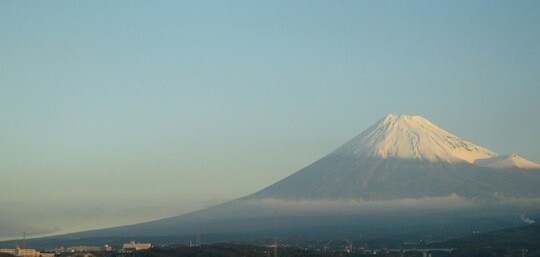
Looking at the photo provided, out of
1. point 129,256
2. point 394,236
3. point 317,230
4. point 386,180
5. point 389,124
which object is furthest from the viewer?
point 389,124

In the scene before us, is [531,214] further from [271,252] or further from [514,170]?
[271,252]

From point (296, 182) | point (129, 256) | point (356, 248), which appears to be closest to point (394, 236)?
point (356, 248)
